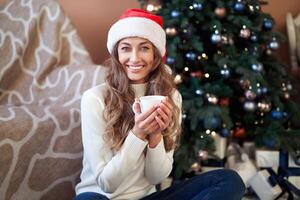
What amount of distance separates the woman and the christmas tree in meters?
0.65

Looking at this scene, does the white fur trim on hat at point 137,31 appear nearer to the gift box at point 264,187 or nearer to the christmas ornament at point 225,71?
the christmas ornament at point 225,71

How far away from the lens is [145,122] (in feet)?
4.01

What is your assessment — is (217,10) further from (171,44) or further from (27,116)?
(27,116)

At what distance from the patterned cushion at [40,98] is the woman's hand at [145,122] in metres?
0.48

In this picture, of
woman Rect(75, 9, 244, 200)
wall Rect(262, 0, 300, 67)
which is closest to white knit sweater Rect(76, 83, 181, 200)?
woman Rect(75, 9, 244, 200)

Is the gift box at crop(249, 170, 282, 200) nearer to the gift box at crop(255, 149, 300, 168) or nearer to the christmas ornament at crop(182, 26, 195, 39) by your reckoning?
the gift box at crop(255, 149, 300, 168)

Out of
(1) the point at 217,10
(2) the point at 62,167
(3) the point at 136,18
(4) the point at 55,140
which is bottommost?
(2) the point at 62,167

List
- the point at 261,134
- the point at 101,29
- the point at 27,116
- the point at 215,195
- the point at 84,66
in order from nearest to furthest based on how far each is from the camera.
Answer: the point at 215,195 → the point at 27,116 → the point at 84,66 → the point at 261,134 → the point at 101,29

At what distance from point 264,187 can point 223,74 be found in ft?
2.14

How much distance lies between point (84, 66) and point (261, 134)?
1091mm

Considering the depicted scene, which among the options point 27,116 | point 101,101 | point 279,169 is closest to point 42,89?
point 27,116

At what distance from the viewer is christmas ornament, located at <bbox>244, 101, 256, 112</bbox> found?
2.24 metres

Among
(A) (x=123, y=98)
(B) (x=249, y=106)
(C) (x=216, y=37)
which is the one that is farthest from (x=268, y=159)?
(A) (x=123, y=98)

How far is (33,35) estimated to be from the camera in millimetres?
2016
